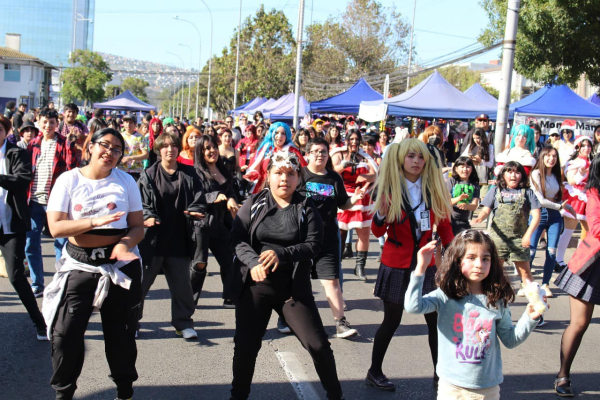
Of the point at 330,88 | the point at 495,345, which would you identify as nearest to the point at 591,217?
the point at 495,345

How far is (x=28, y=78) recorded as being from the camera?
62594 millimetres

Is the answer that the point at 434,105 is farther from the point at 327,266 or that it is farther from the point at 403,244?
the point at 403,244

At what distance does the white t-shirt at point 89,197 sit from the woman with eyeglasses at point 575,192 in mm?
6562

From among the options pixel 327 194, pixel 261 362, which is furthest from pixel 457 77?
pixel 261 362

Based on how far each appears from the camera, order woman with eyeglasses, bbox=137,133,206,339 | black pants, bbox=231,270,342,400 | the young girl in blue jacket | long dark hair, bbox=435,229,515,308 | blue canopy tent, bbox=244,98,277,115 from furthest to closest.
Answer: blue canopy tent, bbox=244,98,277,115 → woman with eyeglasses, bbox=137,133,206,339 → black pants, bbox=231,270,342,400 → long dark hair, bbox=435,229,515,308 → the young girl in blue jacket

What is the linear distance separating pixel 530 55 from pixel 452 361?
1423cm

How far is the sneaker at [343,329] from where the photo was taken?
5.95m

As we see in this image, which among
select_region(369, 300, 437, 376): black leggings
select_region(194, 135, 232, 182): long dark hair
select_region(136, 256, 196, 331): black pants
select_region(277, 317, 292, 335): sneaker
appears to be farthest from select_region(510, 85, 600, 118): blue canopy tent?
select_region(369, 300, 437, 376): black leggings

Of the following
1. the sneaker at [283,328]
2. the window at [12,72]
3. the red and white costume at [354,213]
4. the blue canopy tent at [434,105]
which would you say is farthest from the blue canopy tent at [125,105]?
the sneaker at [283,328]

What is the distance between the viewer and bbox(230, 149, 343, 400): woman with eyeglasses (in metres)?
3.99

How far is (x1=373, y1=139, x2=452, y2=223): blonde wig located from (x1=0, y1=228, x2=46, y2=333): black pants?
10.2ft

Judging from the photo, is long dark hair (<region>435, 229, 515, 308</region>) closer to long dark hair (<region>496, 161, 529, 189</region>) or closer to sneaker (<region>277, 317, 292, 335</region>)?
sneaker (<region>277, 317, 292, 335</region>)

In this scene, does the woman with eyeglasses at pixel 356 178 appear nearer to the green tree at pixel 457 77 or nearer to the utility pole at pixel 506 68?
the utility pole at pixel 506 68

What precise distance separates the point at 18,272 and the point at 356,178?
4.46 metres
